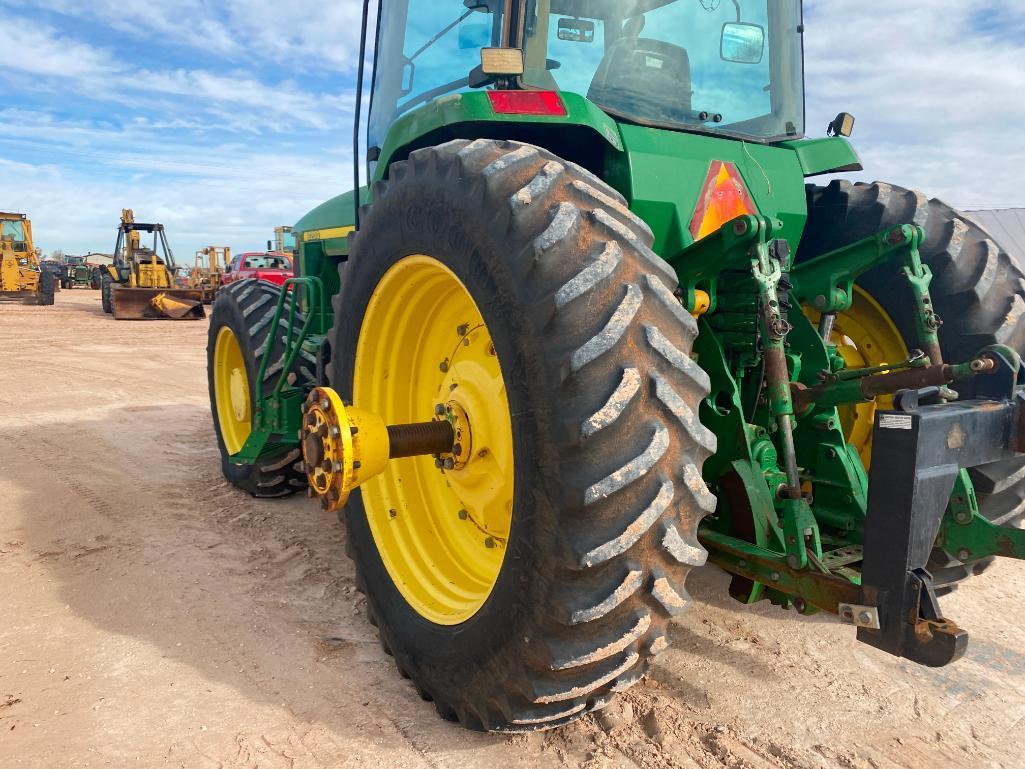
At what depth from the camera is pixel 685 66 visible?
2971 millimetres

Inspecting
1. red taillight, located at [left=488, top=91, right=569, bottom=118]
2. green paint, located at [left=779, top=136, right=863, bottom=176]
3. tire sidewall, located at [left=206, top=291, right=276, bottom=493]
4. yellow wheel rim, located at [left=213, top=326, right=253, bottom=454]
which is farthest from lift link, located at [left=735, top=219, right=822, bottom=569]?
yellow wheel rim, located at [left=213, top=326, right=253, bottom=454]

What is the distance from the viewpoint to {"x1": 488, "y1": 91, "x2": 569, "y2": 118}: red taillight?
2.27 metres

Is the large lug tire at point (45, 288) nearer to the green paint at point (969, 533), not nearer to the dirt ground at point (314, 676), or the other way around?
the dirt ground at point (314, 676)

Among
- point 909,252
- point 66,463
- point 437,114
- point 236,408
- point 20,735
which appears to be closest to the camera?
point 20,735

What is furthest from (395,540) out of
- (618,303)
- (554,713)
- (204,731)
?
(618,303)

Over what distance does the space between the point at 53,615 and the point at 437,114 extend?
2.49 metres

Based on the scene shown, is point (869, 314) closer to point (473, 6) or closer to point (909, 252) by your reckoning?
point (909, 252)

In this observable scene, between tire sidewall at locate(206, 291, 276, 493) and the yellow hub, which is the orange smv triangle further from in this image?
tire sidewall at locate(206, 291, 276, 493)

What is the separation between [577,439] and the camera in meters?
1.74

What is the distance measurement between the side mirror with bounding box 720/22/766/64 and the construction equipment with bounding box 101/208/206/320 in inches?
737

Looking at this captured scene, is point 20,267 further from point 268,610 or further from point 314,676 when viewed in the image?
point 314,676

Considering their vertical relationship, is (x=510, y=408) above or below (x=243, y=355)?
above

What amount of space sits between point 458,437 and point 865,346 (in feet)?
6.13

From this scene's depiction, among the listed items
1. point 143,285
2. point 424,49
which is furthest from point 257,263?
point 424,49
